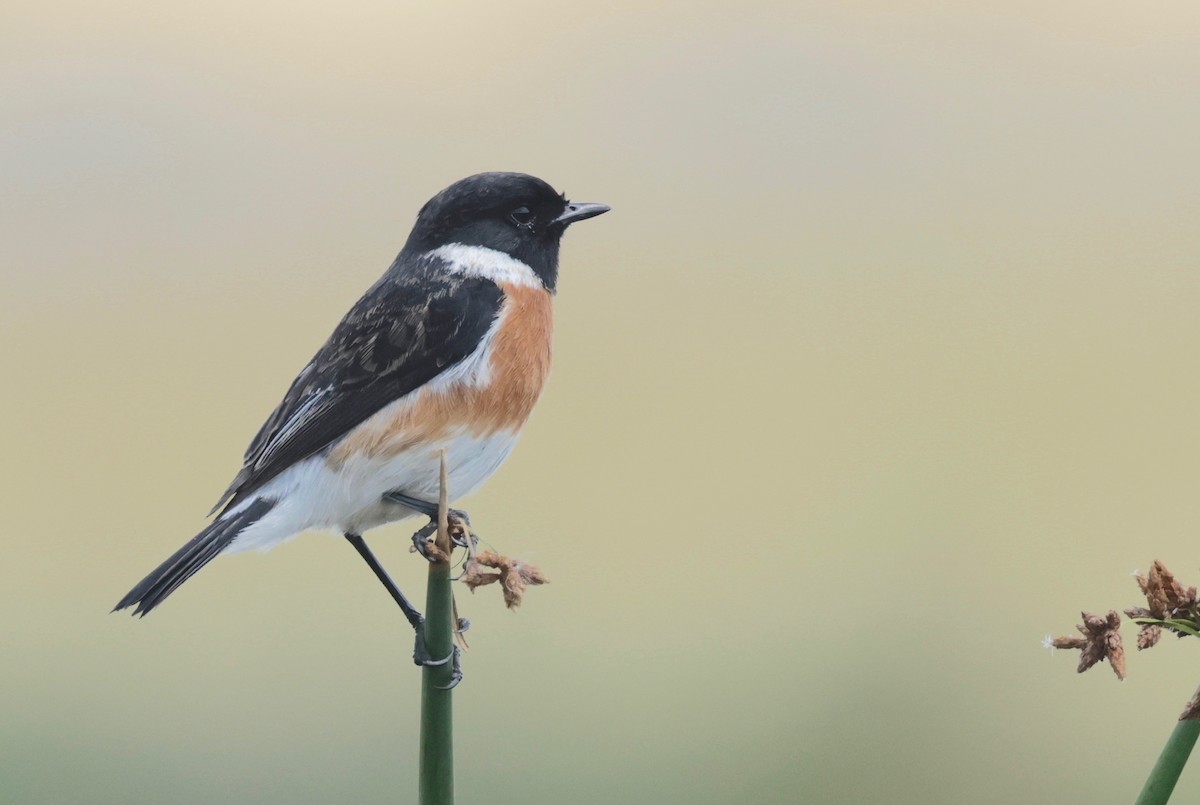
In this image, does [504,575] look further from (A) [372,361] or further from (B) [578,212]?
(B) [578,212]

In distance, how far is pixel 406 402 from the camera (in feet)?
8.36

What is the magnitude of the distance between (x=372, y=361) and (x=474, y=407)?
25 centimetres

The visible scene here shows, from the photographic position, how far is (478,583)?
150 cm

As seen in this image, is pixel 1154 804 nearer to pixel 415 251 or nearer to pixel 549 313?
pixel 549 313

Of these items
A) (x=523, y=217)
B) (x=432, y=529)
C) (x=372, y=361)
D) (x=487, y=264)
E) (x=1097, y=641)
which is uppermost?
(x=523, y=217)

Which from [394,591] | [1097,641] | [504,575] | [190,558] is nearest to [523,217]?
[394,591]

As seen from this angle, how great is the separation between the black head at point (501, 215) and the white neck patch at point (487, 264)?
14 mm

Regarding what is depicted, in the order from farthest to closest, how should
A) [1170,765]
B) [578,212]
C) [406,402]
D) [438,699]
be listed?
[578,212] → [406,402] → [438,699] → [1170,765]

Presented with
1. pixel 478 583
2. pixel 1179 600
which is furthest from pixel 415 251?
pixel 1179 600

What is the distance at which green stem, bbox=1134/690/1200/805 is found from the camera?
45.8 inches

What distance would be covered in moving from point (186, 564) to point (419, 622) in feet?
1.51

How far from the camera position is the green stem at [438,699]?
1.41m

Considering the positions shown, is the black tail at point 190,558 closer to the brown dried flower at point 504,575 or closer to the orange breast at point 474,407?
the orange breast at point 474,407

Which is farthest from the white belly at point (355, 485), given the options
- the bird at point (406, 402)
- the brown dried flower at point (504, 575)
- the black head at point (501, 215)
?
the brown dried flower at point (504, 575)
